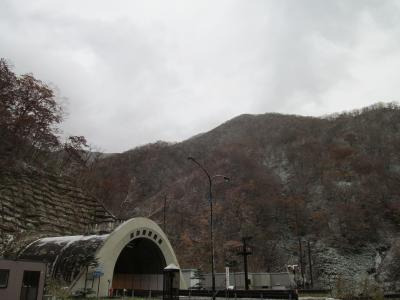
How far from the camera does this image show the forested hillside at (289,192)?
2618 inches

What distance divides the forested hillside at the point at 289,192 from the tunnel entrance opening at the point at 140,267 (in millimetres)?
25142

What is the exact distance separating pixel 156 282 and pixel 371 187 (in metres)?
57.6

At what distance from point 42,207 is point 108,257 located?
1784 cm

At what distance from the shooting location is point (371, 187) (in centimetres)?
7988

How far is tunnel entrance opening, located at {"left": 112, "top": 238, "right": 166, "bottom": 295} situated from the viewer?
38.1 m

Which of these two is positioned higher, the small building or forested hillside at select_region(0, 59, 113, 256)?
forested hillside at select_region(0, 59, 113, 256)

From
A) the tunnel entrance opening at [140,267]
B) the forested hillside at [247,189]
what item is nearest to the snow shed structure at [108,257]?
the tunnel entrance opening at [140,267]

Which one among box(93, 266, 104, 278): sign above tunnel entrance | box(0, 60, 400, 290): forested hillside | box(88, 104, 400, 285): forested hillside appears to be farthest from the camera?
box(88, 104, 400, 285): forested hillside

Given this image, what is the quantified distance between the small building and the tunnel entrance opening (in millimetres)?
17028

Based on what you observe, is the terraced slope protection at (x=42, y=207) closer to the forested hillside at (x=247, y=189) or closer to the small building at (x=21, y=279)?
the forested hillside at (x=247, y=189)

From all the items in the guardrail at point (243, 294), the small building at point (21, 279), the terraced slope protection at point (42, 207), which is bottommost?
the guardrail at point (243, 294)

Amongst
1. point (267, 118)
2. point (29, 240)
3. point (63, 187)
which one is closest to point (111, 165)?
point (267, 118)

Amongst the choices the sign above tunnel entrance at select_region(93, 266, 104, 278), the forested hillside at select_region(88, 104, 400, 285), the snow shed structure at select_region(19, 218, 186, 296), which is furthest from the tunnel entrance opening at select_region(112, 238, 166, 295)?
the forested hillside at select_region(88, 104, 400, 285)

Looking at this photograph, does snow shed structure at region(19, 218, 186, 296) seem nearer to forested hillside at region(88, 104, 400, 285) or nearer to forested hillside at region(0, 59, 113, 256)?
forested hillside at region(0, 59, 113, 256)
